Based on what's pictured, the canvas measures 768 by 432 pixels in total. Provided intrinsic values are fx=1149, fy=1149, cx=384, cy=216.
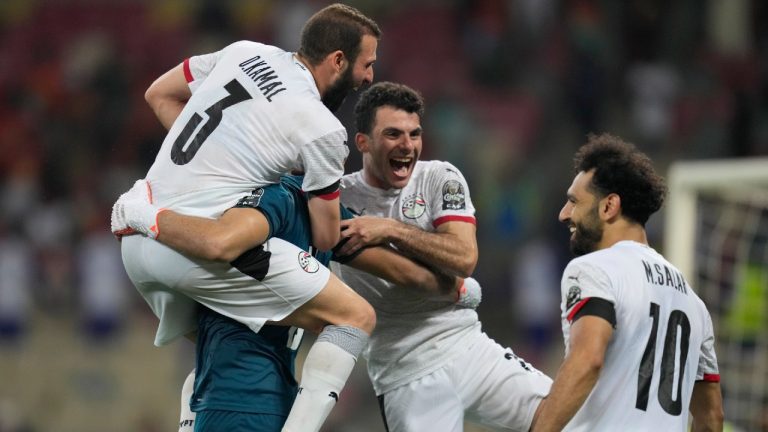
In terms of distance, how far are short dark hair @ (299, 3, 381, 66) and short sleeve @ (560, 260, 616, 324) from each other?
128 centimetres

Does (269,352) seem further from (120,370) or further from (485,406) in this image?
(120,370)

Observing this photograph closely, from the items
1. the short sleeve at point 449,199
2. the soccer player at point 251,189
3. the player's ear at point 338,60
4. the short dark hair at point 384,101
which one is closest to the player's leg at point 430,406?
the short sleeve at point 449,199

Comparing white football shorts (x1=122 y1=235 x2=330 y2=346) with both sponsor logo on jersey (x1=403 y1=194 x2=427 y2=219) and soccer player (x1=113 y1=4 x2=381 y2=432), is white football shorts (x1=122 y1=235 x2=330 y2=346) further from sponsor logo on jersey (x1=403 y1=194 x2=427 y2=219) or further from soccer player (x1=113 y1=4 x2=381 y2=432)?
sponsor logo on jersey (x1=403 y1=194 x2=427 y2=219)

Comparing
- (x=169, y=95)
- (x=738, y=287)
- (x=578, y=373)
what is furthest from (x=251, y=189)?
(x=738, y=287)

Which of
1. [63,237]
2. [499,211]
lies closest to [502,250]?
[499,211]

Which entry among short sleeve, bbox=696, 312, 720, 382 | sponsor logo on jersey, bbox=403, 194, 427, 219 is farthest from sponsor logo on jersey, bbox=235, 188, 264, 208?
short sleeve, bbox=696, 312, 720, 382

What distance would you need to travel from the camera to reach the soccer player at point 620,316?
422cm

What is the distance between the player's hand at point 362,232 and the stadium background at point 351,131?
20.7ft

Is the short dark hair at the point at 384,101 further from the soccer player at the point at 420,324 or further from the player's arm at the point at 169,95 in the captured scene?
the player's arm at the point at 169,95

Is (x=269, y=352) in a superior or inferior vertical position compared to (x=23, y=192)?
superior

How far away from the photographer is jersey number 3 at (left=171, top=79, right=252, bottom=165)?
4.58m

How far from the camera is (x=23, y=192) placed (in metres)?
13.1

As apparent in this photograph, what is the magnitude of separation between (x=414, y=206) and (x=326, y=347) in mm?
1135

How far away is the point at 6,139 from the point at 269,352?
1013cm
